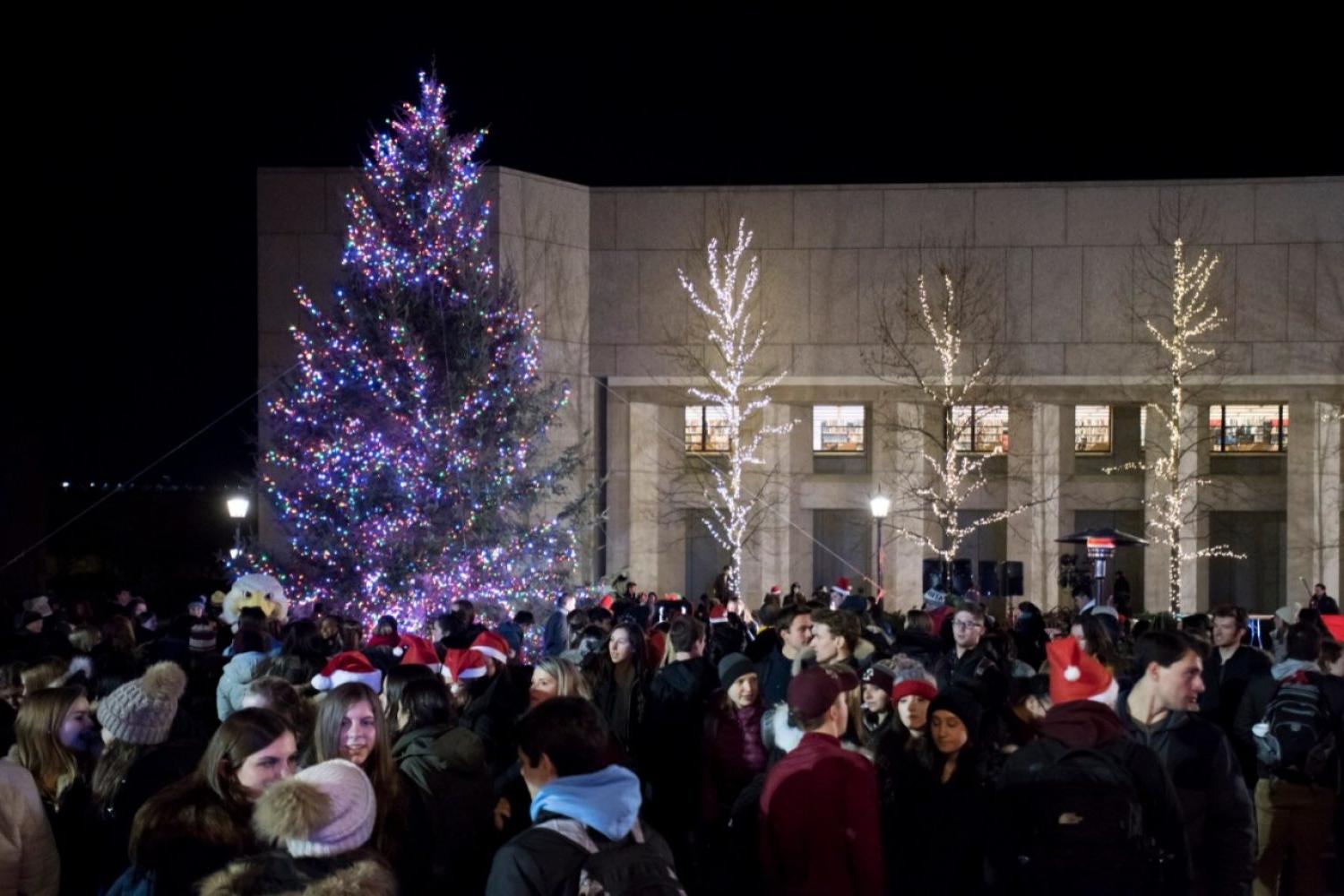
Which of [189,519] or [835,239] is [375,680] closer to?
[835,239]

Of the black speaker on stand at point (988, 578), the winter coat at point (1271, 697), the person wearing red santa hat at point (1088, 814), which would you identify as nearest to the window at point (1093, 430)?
the black speaker on stand at point (988, 578)

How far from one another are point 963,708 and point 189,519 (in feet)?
115

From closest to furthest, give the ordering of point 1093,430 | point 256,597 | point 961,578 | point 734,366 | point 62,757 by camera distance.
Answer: point 62,757
point 256,597
point 961,578
point 734,366
point 1093,430

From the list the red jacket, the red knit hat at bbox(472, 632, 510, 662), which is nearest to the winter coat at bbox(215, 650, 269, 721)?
the red knit hat at bbox(472, 632, 510, 662)

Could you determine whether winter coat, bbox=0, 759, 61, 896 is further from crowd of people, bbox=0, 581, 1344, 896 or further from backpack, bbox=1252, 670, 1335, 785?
backpack, bbox=1252, 670, 1335, 785

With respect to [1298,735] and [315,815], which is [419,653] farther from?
[315,815]

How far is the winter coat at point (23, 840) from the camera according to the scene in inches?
235

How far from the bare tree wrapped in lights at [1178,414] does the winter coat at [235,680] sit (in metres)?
23.5

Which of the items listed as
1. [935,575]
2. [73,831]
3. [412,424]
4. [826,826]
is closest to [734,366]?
[935,575]

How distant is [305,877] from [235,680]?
6.00 m

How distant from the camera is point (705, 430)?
35500 mm

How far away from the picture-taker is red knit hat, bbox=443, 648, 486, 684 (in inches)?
374

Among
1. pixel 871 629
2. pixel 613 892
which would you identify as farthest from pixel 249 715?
pixel 871 629

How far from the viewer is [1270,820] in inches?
380
